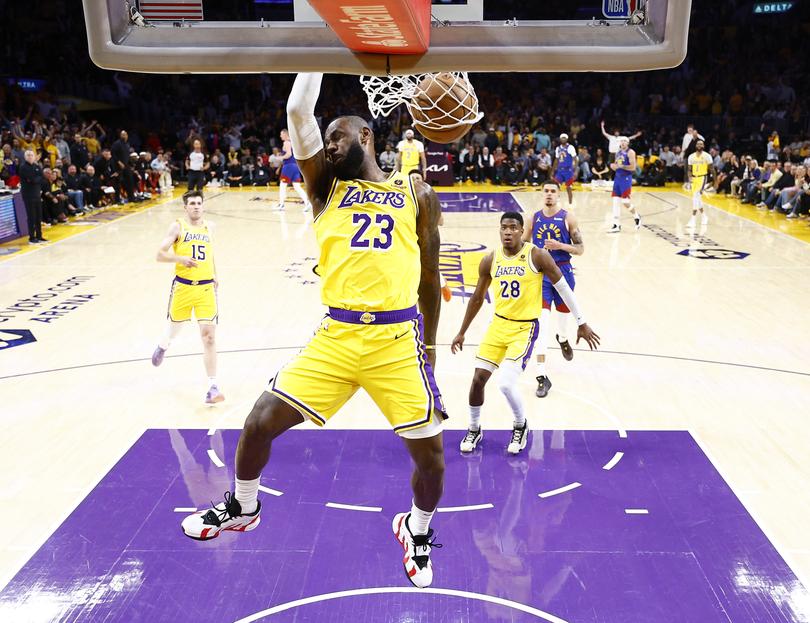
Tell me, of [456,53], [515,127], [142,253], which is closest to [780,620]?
[456,53]

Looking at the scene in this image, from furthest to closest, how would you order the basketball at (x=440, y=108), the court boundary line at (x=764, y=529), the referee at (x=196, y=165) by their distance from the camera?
the referee at (x=196, y=165) → the court boundary line at (x=764, y=529) → the basketball at (x=440, y=108)

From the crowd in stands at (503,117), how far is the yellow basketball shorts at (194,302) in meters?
14.1

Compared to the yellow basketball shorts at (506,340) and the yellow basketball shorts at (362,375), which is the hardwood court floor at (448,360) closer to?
the yellow basketball shorts at (506,340)

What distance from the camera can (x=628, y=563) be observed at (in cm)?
441

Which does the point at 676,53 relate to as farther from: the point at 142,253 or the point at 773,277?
the point at 142,253

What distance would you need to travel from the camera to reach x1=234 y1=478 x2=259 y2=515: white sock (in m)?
3.44

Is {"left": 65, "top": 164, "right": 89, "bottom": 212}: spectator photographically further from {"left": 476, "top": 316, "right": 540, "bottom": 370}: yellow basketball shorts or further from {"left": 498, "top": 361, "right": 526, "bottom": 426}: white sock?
{"left": 498, "top": 361, "right": 526, "bottom": 426}: white sock

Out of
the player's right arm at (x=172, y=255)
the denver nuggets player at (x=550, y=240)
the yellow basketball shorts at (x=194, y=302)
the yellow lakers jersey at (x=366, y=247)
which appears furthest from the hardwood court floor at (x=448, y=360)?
the yellow lakers jersey at (x=366, y=247)

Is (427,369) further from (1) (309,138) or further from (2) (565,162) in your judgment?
(2) (565,162)

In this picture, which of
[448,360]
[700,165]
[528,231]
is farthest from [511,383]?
[700,165]

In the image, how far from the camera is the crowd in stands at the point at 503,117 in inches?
865

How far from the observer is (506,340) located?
19.1 ft

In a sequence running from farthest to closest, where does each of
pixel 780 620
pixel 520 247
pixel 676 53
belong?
pixel 520 247 → pixel 780 620 → pixel 676 53

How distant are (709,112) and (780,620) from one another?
2655 cm
